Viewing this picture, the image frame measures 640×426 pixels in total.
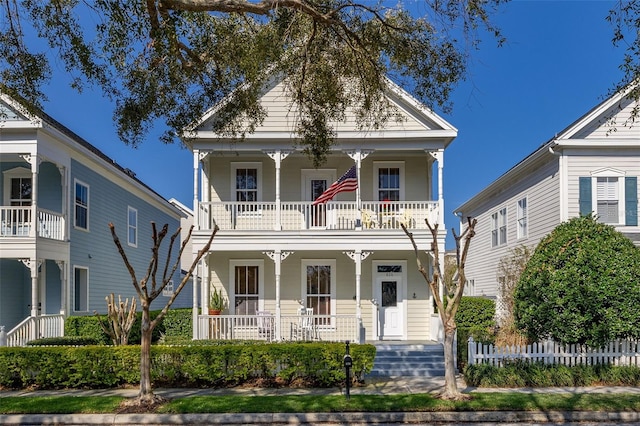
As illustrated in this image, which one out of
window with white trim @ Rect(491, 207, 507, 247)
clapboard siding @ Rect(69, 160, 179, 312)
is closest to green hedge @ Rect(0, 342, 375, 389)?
clapboard siding @ Rect(69, 160, 179, 312)

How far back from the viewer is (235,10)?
312 inches

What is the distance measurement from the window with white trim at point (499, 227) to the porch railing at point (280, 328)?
8419 millimetres

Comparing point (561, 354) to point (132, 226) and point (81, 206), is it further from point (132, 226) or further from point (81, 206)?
point (132, 226)

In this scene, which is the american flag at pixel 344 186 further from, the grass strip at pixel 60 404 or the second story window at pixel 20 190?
the second story window at pixel 20 190

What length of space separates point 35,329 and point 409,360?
34.0 ft

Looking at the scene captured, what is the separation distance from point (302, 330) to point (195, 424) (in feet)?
23.9

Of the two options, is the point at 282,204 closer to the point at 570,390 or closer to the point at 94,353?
the point at 94,353

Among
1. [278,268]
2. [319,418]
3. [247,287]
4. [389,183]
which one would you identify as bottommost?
[319,418]

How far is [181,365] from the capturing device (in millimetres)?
11992

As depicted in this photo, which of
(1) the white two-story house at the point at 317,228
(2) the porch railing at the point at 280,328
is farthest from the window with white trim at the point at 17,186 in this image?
(2) the porch railing at the point at 280,328

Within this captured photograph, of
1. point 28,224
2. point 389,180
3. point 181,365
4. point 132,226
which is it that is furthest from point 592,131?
point 132,226

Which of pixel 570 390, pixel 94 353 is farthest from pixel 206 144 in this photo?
pixel 570 390

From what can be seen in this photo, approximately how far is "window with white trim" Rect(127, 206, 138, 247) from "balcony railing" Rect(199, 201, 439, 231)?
280 inches

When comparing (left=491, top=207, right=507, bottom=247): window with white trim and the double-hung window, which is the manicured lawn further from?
(left=491, top=207, right=507, bottom=247): window with white trim
